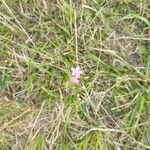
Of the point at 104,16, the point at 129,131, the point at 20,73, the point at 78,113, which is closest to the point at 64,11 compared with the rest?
the point at 104,16

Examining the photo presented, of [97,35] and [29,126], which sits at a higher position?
[97,35]

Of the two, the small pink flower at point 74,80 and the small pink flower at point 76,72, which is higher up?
the small pink flower at point 76,72

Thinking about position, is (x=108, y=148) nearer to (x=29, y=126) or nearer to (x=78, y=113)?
(x=78, y=113)

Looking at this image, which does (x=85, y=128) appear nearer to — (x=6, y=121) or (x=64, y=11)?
(x=6, y=121)

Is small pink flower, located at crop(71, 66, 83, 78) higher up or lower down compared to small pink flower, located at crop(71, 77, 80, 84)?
higher up

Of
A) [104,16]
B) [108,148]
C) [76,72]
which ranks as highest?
[104,16]

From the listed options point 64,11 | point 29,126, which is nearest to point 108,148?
point 29,126
